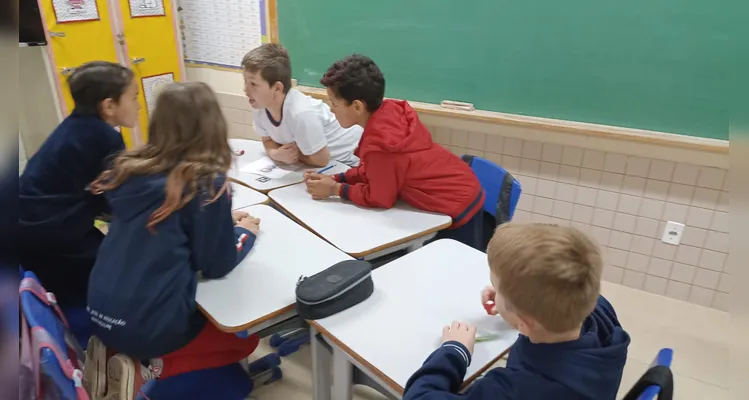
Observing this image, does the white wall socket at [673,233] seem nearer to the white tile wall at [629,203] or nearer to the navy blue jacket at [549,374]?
the white tile wall at [629,203]

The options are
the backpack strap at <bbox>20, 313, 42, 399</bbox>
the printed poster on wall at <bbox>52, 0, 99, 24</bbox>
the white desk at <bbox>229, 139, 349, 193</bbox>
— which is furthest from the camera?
the printed poster on wall at <bbox>52, 0, 99, 24</bbox>

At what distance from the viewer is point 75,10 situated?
10.6 ft

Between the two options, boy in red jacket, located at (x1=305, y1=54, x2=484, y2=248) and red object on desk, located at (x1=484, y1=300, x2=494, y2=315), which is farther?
boy in red jacket, located at (x1=305, y1=54, x2=484, y2=248)

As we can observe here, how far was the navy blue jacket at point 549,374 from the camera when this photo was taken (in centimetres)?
90

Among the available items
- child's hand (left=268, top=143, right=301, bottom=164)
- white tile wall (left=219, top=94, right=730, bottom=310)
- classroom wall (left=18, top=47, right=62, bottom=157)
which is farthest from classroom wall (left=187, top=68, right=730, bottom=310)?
classroom wall (left=18, top=47, right=62, bottom=157)

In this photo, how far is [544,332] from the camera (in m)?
0.93

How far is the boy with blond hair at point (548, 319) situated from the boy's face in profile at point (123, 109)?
4.58 feet

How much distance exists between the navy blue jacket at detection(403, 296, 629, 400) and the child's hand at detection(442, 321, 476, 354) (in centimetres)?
11

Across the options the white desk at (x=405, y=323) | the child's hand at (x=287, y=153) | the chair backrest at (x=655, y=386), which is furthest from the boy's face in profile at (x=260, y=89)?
the chair backrest at (x=655, y=386)

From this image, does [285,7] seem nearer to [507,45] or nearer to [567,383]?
[507,45]

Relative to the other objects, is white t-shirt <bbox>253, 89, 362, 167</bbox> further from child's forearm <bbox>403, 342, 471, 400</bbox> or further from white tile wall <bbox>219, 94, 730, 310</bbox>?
child's forearm <bbox>403, 342, 471, 400</bbox>

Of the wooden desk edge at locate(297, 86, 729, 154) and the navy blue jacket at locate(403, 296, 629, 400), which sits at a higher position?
the wooden desk edge at locate(297, 86, 729, 154)

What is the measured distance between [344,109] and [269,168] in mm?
571

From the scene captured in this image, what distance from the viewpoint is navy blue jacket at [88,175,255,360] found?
1.33 meters
